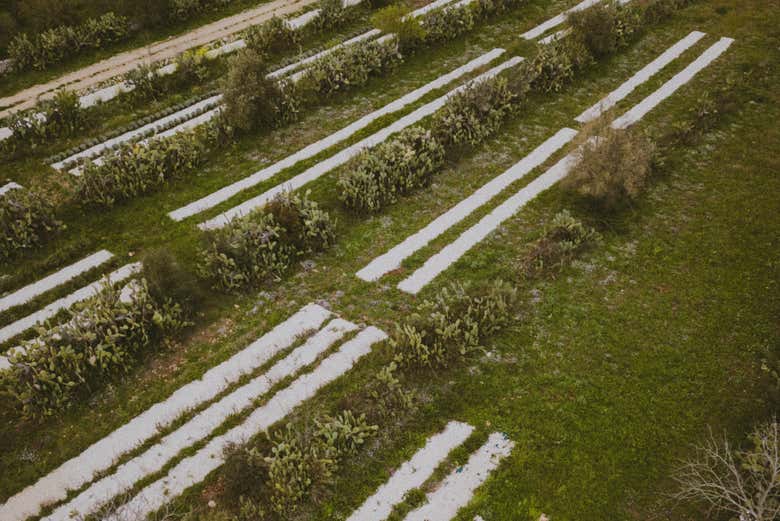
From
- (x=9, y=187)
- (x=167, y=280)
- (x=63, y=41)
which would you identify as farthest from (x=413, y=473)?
(x=63, y=41)

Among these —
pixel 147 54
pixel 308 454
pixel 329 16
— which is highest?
pixel 147 54

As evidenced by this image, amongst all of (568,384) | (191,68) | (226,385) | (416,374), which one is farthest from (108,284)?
(191,68)

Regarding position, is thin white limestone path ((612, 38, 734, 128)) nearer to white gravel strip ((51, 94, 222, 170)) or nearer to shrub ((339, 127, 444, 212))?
shrub ((339, 127, 444, 212))

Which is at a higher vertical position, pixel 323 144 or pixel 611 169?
pixel 323 144

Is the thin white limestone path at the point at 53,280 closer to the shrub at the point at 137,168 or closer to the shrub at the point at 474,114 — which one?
the shrub at the point at 137,168

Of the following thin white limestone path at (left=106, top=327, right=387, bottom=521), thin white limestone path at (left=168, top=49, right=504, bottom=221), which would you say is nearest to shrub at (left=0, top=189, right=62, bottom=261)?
thin white limestone path at (left=168, top=49, right=504, bottom=221)

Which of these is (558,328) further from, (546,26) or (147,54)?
(147,54)

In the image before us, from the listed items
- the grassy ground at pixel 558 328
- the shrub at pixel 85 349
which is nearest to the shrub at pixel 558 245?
the grassy ground at pixel 558 328
